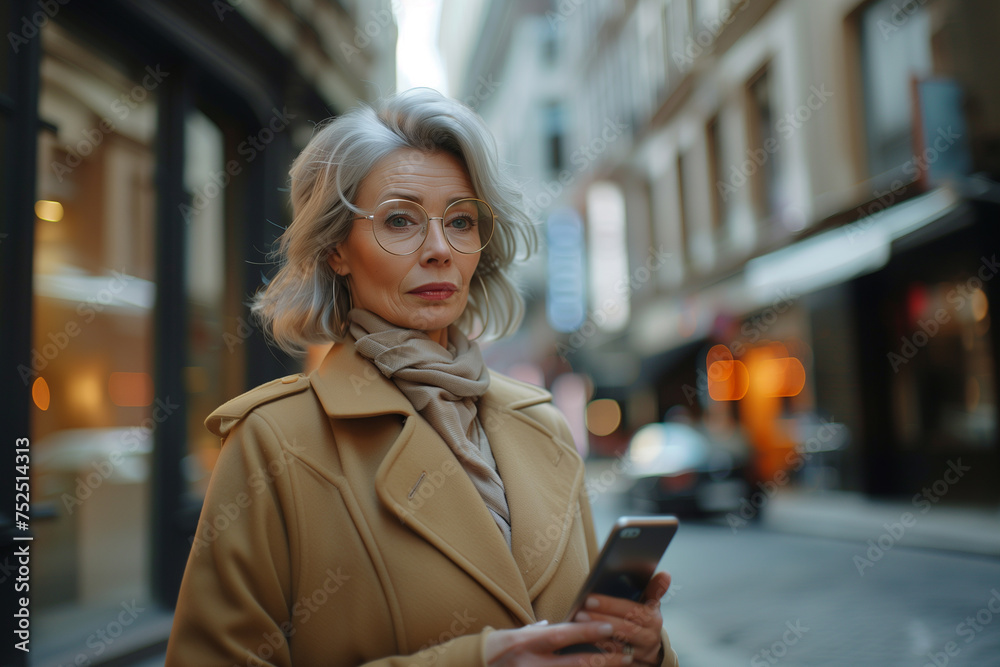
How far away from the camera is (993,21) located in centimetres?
1058

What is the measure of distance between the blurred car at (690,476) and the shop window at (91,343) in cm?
857

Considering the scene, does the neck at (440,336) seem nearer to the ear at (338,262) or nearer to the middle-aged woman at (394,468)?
the middle-aged woman at (394,468)

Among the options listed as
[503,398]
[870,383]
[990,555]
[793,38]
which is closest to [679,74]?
[793,38]

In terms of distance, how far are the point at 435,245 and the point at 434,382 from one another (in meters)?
0.32

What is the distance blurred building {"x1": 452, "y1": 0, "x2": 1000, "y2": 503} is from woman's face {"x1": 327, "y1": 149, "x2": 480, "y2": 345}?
33.3 feet

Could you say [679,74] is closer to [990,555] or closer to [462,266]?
[990,555]

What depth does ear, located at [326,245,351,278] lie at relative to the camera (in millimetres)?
1869

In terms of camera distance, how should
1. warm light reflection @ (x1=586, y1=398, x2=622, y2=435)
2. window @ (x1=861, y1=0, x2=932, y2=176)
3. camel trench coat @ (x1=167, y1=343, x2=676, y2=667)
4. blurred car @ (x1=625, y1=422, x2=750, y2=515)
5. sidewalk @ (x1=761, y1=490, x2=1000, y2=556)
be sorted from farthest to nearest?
warm light reflection @ (x1=586, y1=398, x2=622, y2=435) < blurred car @ (x1=625, y1=422, x2=750, y2=515) < window @ (x1=861, y1=0, x2=932, y2=176) < sidewalk @ (x1=761, y1=490, x2=1000, y2=556) < camel trench coat @ (x1=167, y1=343, x2=676, y2=667)

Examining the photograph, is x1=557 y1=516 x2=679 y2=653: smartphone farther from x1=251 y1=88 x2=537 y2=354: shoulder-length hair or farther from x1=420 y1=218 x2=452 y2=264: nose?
x1=251 y1=88 x2=537 y2=354: shoulder-length hair

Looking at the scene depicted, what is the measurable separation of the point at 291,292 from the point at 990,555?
8989mm

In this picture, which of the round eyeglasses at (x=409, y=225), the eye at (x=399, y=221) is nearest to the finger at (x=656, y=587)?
the round eyeglasses at (x=409, y=225)

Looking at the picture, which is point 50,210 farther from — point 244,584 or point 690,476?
point 690,476

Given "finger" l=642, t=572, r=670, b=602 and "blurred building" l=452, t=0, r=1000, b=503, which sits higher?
"blurred building" l=452, t=0, r=1000, b=503

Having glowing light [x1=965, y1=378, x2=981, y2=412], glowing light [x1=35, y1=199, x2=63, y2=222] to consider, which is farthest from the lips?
glowing light [x1=965, y1=378, x2=981, y2=412]
